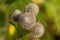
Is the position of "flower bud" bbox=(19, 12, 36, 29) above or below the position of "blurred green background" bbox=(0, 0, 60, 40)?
above

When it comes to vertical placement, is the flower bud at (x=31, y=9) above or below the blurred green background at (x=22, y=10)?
above

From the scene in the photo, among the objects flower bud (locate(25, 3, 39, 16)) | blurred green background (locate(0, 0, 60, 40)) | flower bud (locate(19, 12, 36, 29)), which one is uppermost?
flower bud (locate(25, 3, 39, 16))

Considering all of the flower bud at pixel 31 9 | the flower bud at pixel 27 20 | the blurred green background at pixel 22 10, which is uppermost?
the flower bud at pixel 31 9

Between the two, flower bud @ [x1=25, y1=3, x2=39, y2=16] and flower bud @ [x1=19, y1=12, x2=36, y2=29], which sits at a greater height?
flower bud @ [x1=25, y1=3, x2=39, y2=16]

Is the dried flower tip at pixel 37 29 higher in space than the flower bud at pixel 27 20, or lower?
lower

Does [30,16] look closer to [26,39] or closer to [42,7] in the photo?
[26,39]

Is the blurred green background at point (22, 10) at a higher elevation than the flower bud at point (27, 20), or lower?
lower

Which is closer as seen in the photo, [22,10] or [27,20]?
[27,20]

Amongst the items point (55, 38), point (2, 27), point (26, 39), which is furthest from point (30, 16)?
point (55, 38)

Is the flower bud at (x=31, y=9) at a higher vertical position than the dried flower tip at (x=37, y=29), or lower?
higher
